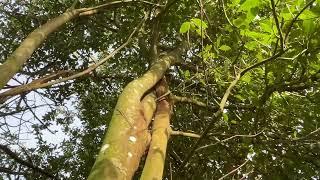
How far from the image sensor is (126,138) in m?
2.93

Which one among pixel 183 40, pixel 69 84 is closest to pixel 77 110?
pixel 69 84

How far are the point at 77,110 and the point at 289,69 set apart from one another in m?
4.30

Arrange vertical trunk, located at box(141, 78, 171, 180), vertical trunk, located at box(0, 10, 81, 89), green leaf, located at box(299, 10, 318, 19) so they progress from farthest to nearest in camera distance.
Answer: vertical trunk, located at box(141, 78, 171, 180) < vertical trunk, located at box(0, 10, 81, 89) < green leaf, located at box(299, 10, 318, 19)

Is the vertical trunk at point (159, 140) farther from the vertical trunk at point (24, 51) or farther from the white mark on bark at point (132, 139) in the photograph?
the vertical trunk at point (24, 51)

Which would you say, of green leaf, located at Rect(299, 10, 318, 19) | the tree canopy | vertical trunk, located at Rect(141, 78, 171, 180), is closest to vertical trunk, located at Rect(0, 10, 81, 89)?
the tree canopy

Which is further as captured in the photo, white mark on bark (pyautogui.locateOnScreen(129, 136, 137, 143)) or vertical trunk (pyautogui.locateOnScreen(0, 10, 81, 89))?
white mark on bark (pyautogui.locateOnScreen(129, 136, 137, 143))

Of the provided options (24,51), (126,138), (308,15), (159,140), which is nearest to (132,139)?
(126,138)

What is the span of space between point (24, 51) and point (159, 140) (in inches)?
48.3

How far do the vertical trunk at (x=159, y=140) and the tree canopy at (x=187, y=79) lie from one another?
0.12 m

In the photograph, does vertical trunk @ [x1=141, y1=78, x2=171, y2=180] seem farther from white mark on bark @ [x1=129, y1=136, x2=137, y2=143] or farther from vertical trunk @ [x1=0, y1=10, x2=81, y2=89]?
vertical trunk @ [x1=0, y1=10, x2=81, y2=89]

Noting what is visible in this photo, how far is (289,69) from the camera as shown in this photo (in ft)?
11.8

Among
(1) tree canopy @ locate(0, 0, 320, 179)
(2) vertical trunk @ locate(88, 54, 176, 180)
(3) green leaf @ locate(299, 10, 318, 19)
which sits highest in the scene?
(1) tree canopy @ locate(0, 0, 320, 179)

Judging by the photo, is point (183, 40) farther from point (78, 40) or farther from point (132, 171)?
point (132, 171)

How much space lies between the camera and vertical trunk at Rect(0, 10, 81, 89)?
2547 millimetres
